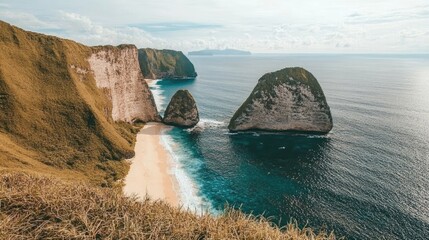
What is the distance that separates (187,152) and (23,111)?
36548 millimetres

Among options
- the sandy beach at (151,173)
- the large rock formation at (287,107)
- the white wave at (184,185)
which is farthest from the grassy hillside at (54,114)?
the large rock formation at (287,107)

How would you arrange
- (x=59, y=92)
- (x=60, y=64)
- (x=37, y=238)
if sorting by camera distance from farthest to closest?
1. (x=60, y=64)
2. (x=59, y=92)
3. (x=37, y=238)

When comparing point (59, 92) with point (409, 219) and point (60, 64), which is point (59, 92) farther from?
point (409, 219)

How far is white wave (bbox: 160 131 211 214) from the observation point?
181ft

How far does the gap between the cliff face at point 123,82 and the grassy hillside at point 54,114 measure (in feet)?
16.3

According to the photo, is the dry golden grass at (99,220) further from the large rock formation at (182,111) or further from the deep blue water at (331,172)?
the large rock formation at (182,111)

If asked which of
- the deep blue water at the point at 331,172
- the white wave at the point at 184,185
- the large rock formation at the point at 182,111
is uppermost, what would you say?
the large rock formation at the point at 182,111

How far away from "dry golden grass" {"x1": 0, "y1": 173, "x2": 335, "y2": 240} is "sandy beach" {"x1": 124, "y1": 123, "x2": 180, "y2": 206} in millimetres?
26227

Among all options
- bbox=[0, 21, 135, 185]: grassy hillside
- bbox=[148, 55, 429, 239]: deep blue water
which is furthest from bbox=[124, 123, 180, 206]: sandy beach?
bbox=[148, 55, 429, 239]: deep blue water

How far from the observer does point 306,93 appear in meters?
95.8

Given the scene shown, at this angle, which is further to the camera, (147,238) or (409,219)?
(409,219)

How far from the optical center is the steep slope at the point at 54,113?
204 ft

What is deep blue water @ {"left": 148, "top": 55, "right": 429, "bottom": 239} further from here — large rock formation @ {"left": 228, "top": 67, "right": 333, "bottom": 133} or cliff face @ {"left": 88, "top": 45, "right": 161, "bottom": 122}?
cliff face @ {"left": 88, "top": 45, "right": 161, "bottom": 122}

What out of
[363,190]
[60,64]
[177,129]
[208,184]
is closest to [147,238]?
[208,184]
